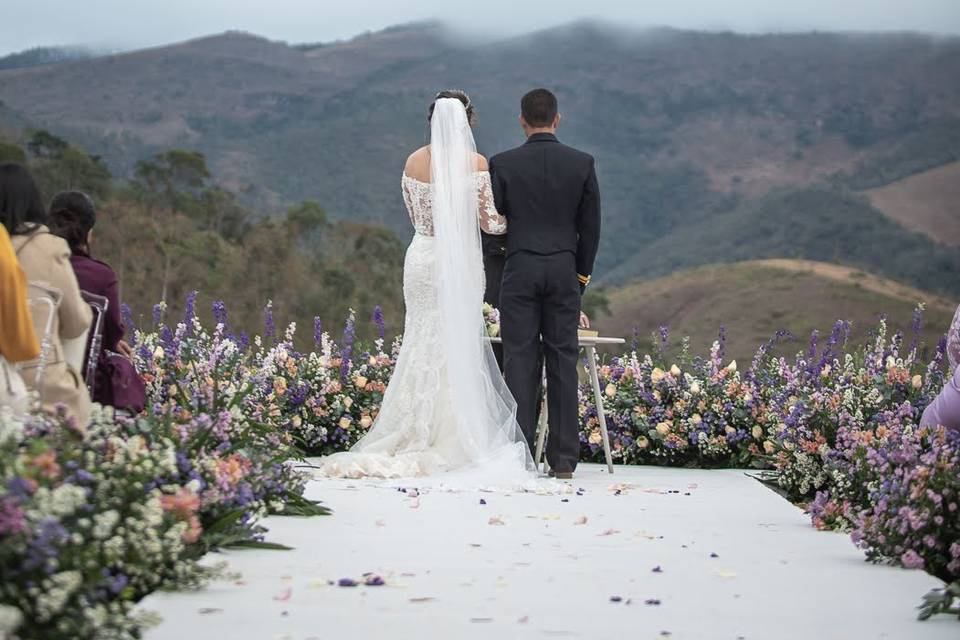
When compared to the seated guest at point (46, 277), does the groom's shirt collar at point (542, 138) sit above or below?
above

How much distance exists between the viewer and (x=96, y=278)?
5820 millimetres

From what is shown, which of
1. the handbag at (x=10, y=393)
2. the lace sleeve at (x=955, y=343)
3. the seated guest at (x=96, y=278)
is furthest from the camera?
the seated guest at (x=96, y=278)

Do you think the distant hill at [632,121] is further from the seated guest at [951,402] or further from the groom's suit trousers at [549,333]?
the seated guest at [951,402]

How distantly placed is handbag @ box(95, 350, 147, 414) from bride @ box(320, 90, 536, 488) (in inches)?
76.6

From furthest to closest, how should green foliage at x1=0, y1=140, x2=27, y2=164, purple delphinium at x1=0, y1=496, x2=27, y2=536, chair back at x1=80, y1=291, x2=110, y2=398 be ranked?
green foliage at x1=0, y1=140, x2=27, y2=164
chair back at x1=80, y1=291, x2=110, y2=398
purple delphinium at x1=0, y1=496, x2=27, y2=536

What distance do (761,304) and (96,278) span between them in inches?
2386

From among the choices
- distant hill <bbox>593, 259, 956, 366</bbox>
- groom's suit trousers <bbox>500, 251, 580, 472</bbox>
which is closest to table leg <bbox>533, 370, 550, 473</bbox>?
groom's suit trousers <bbox>500, 251, 580, 472</bbox>

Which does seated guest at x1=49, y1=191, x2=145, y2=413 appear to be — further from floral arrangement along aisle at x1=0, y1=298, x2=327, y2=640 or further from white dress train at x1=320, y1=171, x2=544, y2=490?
white dress train at x1=320, y1=171, x2=544, y2=490

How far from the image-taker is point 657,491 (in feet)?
23.2

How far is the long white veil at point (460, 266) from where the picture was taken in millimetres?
7887

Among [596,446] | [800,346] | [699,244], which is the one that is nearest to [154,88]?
[699,244]

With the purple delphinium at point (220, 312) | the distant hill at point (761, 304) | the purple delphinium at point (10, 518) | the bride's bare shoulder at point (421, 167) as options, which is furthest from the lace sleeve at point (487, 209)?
the distant hill at point (761, 304)

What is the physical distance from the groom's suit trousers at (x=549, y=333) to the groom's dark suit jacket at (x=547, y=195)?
96 mm

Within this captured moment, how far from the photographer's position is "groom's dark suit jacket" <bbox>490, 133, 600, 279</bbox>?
25.0 ft
